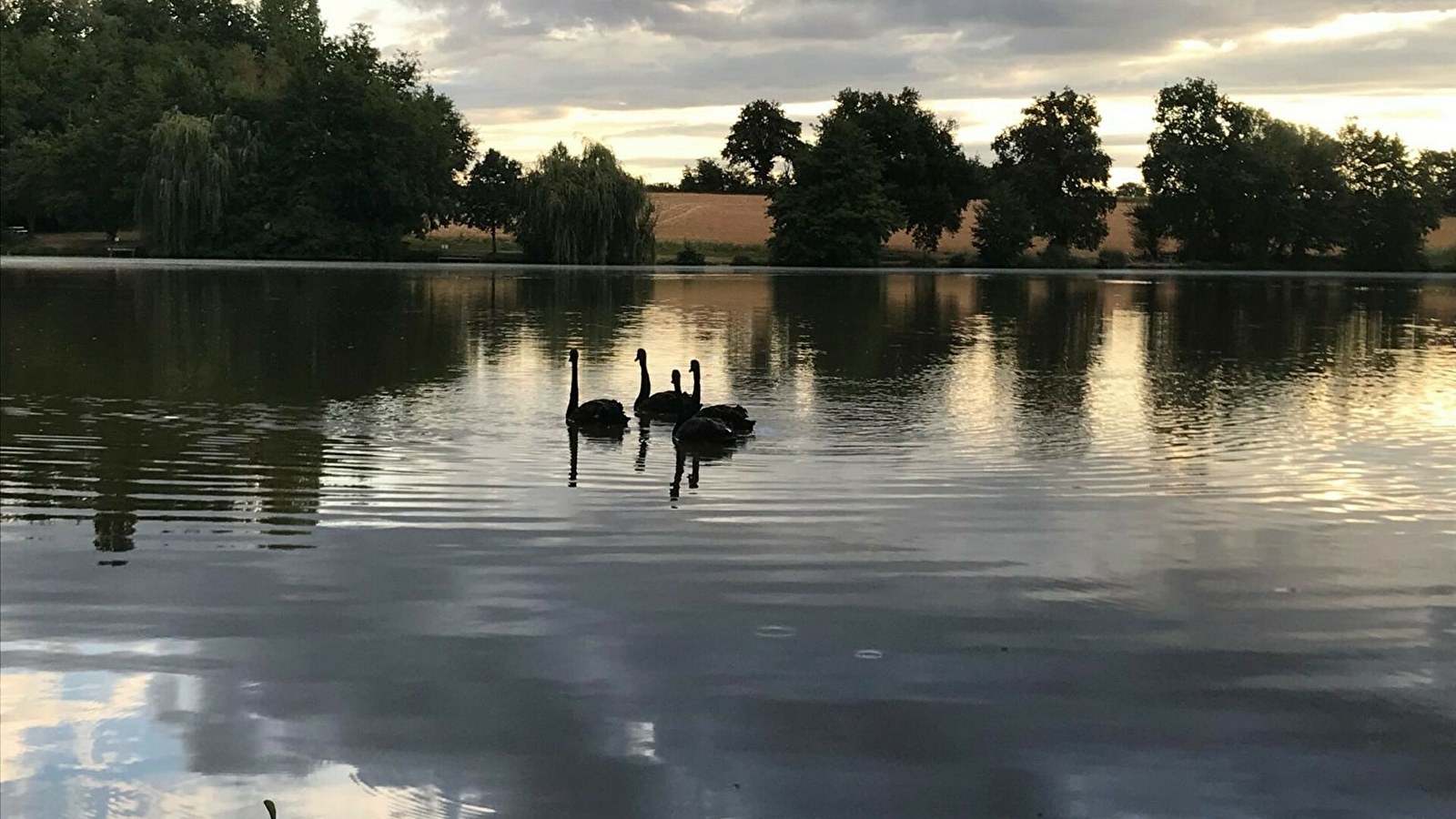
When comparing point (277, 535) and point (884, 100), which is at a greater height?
point (884, 100)

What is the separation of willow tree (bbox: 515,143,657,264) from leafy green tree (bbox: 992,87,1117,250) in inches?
1234

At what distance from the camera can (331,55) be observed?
95.1 m

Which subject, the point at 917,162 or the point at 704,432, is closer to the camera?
the point at 704,432

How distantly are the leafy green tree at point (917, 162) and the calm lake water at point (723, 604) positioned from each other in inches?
3060

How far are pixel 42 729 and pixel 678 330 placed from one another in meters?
26.8

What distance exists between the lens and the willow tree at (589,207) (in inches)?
3031

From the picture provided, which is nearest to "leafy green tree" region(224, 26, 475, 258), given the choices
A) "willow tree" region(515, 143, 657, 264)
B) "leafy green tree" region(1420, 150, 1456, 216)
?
"willow tree" region(515, 143, 657, 264)

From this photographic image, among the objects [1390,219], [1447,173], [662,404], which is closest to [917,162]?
[1390,219]

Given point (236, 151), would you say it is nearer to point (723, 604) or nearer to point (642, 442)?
point (642, 442)

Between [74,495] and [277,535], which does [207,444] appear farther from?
[277,535]

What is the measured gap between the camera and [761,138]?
140m

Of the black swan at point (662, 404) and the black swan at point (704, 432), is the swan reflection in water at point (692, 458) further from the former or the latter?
the black swan at point (662, 404)

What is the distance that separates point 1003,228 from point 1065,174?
9.08 meters

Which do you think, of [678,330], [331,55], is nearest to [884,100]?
[331,55]
